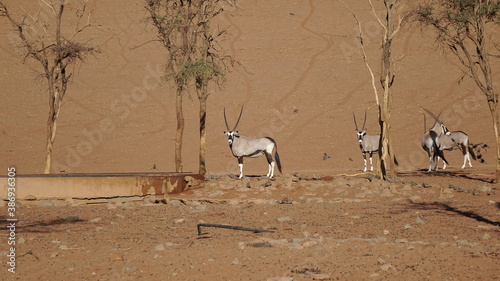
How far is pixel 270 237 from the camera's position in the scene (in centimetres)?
800

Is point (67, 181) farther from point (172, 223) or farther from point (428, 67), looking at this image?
point (428, 67)

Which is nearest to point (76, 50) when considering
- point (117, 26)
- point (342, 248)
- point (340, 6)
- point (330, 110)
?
point (342, 248)

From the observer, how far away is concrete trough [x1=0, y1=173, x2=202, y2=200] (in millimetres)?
12109

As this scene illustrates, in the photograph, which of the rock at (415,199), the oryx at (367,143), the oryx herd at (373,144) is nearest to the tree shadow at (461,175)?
the oryx herd at (373,144)

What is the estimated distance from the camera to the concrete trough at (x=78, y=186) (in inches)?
477

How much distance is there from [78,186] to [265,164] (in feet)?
50.7

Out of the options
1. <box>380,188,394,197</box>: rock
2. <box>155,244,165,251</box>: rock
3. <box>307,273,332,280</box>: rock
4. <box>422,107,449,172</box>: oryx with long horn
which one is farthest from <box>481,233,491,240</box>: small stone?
<box>422,107,449,172</box>: oryx with long horn

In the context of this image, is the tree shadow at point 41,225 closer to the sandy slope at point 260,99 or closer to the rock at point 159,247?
the rock at point 159,247

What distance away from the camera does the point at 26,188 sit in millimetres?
12164

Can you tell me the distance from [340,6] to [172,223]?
4469cm

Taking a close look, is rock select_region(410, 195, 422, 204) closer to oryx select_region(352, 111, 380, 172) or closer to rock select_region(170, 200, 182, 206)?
rock select_region(170, 200, 182, 206)

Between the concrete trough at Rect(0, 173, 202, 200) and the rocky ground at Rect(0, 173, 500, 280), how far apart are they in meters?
0.18

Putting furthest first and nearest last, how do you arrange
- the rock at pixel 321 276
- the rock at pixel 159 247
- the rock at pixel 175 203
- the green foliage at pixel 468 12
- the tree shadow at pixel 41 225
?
the green foliage at pixel 468 12
the rock at pixel 175 203
the tree shadow at pixel 41 225
the rock at pixel 159 247
the rock at pixel 321 276

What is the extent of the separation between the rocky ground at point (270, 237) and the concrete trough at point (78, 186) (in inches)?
7.2
